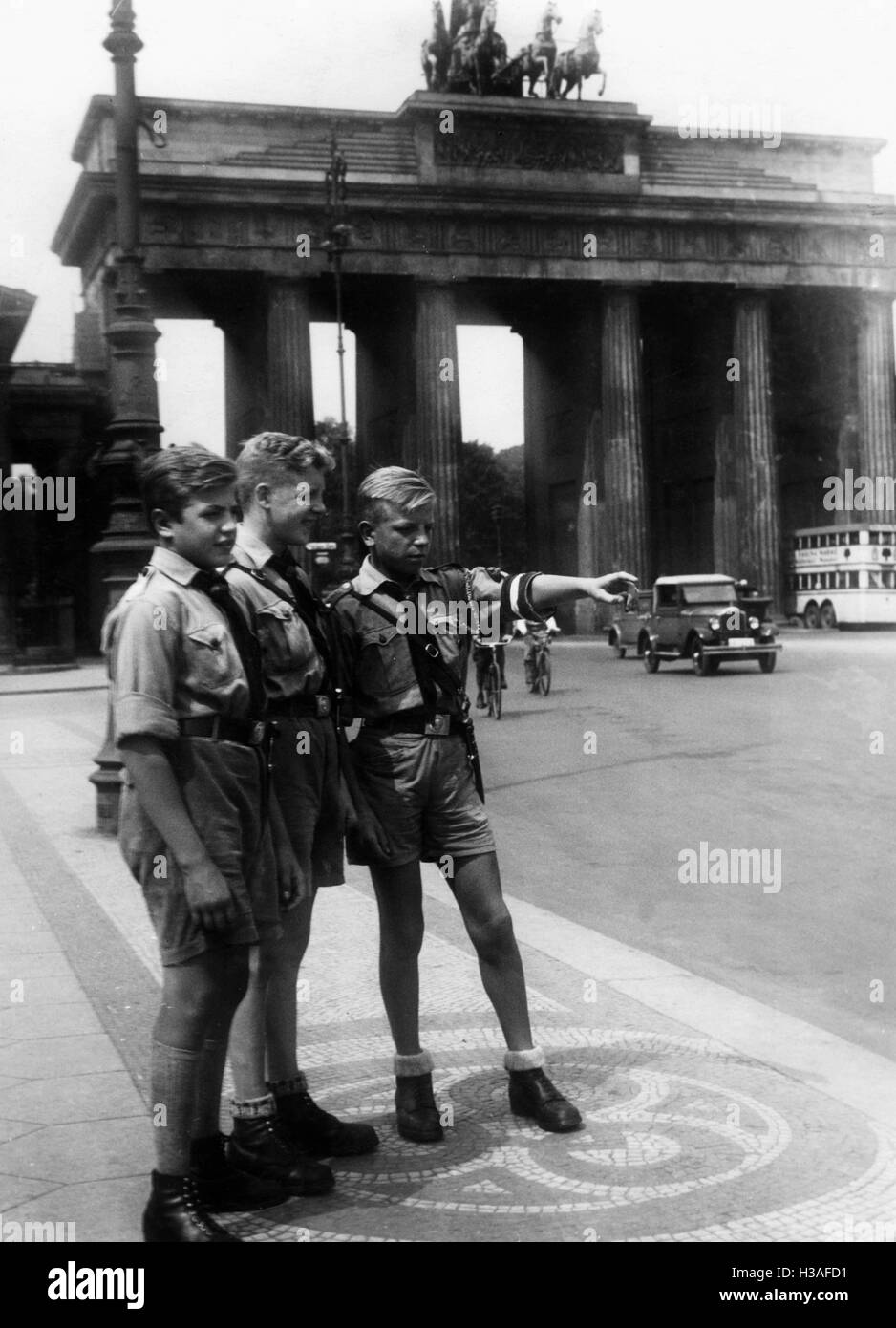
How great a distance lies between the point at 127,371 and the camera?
39.1ft

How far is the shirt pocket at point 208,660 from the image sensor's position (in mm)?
4148

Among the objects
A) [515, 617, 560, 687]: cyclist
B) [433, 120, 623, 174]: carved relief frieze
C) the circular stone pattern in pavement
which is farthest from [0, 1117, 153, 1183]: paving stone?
[433, 120, 623, 174]: carved relief frieze

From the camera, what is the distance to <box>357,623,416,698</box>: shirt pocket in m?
5.00

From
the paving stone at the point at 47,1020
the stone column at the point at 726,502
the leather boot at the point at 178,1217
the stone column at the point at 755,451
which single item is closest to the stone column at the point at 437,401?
the stone column at the point at 726,502

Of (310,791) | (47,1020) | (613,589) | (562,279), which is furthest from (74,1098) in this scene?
(562,279)

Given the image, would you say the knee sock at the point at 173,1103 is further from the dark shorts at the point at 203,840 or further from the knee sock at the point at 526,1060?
the knee sock at the point at 526,1060

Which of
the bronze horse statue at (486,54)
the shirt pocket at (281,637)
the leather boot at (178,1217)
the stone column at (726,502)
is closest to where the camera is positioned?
the leather boot at (178,1217)

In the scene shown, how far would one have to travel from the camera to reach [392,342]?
176 feet

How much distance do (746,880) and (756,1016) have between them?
3534mm

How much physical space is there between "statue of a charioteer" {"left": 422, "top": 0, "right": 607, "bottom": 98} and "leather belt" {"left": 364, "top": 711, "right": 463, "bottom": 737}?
4248 cm

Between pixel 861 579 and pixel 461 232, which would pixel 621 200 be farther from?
pixel 861 579

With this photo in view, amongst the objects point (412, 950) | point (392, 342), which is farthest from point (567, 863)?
point (392, 342)

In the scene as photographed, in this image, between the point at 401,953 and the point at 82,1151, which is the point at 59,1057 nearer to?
the point at 82,1151

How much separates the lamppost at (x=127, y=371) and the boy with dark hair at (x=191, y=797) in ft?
24.7
